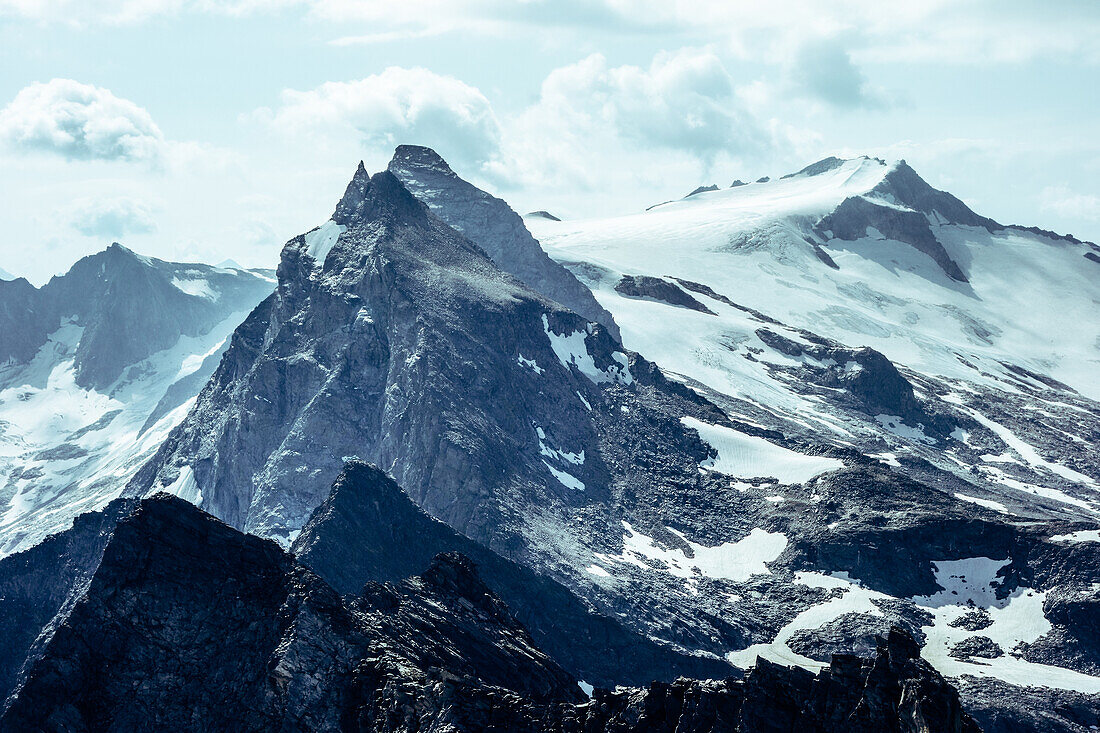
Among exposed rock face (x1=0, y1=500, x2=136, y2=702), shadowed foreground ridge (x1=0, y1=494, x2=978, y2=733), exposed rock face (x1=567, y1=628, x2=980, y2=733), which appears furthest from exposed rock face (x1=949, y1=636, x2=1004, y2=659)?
exposed rock face (x1=567, y1=628, x2=980, y2=733)

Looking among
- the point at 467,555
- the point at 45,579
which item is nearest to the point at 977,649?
the point at 467,555

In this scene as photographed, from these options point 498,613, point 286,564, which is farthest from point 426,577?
point 286,564

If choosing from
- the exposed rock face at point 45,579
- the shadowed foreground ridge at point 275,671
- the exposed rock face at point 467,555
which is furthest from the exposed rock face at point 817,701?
the exposed rock face at point 45,579

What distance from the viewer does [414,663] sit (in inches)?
3265

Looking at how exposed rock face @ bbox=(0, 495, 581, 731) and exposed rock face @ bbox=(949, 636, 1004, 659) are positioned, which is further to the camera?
exposed rock face @ bbox=(949, 636, 1004, 659)

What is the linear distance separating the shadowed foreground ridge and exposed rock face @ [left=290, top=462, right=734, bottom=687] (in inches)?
2694

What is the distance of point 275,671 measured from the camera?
7962cm

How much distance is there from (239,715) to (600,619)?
99652 mm

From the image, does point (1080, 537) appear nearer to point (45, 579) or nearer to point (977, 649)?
point (977, 649)

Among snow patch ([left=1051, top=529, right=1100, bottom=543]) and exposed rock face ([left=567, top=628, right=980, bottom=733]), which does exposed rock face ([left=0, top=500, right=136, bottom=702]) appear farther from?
snow patch ([left=1051, top=529, right=1100, bottom=543])

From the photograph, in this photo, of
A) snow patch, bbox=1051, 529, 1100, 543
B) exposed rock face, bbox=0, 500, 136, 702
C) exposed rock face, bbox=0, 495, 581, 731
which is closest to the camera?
exposed rock face, bbox=0, 495, 581, 731

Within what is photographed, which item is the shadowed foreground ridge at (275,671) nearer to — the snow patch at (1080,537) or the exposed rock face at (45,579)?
the exposed rock face at (45,579)

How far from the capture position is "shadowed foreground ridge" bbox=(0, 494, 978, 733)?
7006cm

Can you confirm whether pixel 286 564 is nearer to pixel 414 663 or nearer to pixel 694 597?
pixel 414 663
